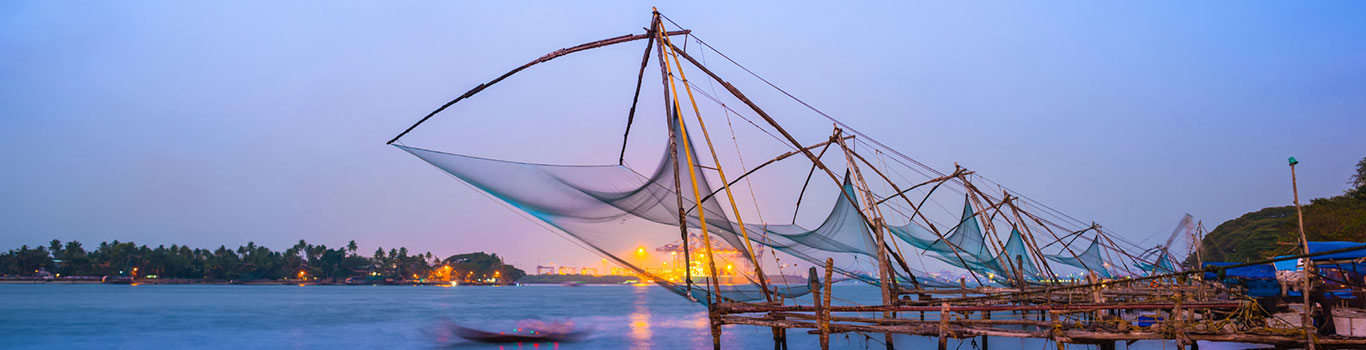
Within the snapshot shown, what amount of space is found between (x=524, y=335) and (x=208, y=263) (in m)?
101

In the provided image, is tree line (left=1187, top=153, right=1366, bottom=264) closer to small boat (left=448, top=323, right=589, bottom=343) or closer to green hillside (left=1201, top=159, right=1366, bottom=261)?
green hillside (left=1201, top=159, right=1366, bottom=261)

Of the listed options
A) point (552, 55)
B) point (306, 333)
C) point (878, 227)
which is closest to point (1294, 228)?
point (878, 227)

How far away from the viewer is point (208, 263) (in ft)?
345

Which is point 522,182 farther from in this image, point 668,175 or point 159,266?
point 159,266

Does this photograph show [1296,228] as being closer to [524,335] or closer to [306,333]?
[524,335]

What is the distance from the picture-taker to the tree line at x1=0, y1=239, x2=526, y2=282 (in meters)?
98.9

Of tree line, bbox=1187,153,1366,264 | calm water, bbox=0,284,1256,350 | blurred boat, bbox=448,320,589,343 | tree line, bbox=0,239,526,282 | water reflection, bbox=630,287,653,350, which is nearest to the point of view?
calm water, bbox=0,284,1256,350

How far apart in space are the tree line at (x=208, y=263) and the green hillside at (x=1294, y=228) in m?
107

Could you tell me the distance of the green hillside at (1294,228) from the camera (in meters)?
26.0

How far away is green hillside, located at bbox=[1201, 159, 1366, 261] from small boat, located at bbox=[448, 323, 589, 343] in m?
18.1

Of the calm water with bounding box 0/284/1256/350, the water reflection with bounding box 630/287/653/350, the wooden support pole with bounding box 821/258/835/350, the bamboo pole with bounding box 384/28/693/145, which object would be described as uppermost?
the bamboo pole with bounding box 384/28/693/145

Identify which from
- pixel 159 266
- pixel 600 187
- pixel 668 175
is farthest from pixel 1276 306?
pixel 159 266

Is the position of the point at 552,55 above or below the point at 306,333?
above

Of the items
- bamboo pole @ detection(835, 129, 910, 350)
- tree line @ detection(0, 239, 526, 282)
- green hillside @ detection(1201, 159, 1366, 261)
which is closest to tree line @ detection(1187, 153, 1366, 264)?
green hillside @ detection(1201, 159, 1366, 261)
